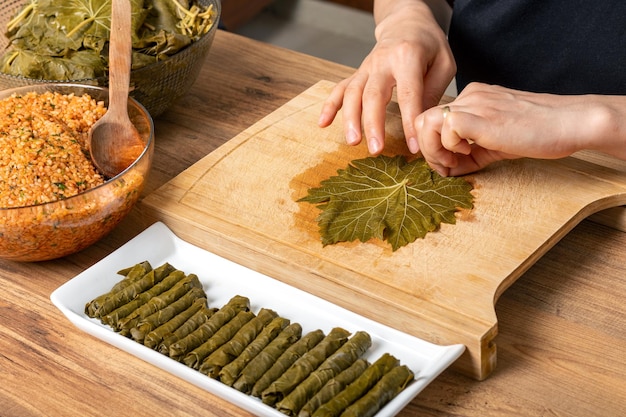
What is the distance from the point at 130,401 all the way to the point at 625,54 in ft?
4.33

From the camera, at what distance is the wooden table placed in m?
1.09

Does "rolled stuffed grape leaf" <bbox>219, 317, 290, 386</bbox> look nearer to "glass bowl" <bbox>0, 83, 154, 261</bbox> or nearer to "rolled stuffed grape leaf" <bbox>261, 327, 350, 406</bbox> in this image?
"rolled stuffed grape leaf" <bbox>261, 327, 350, 406</bbox>

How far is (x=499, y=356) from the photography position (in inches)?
46.3

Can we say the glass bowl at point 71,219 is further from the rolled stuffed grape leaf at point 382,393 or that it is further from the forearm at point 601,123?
the forearm at point 601,123

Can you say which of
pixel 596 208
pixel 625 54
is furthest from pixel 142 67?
pixel 625 54

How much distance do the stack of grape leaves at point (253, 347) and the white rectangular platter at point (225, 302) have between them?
19 mm

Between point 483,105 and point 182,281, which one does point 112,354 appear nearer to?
point 182,281

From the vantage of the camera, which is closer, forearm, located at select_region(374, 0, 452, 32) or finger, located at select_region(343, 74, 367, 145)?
finger, located at select_region(343, 74, 367, 145)

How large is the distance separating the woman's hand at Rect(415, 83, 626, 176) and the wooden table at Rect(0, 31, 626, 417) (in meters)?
0.18

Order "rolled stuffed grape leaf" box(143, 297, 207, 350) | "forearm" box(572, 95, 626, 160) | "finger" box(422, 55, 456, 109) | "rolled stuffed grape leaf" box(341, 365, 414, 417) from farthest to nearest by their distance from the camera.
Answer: "finger" box(422, 55, 456, 109), "forearm" box(572, 95, 626, 160), "rolled stuffed grape leaf" box(143, 297, 207, 350), "rolled stuffed grape leaf" box(341, 365, 414, 417)

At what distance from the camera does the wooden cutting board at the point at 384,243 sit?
119 cm

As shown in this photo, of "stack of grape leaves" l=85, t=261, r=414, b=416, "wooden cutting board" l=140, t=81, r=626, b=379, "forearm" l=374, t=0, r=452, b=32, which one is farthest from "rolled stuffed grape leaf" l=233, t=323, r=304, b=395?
"forearm" l=374, t=0, r=452, b=32

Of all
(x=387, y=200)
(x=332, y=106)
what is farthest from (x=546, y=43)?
(x=387, y=200)

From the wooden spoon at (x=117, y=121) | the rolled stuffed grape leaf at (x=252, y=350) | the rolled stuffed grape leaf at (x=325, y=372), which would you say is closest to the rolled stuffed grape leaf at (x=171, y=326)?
the rolled stuffed grape leaf at (x=252, y=350)
